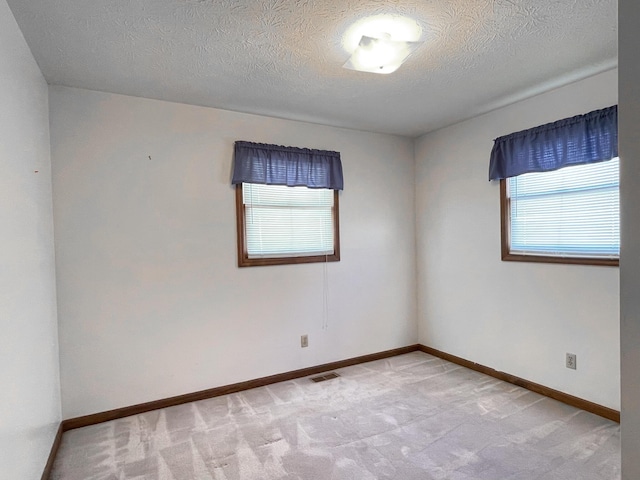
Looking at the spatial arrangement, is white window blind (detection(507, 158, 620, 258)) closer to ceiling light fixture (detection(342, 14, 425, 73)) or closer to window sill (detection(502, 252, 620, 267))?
window sill (detection(502, 252, 620, 267))

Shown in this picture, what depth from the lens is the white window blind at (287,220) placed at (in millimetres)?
3258

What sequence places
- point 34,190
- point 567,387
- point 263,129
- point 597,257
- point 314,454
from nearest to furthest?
point 34,190 → point 314,454 → point 597,257 → point 567,387 → point 263,129

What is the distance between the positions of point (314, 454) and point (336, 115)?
9.34ft

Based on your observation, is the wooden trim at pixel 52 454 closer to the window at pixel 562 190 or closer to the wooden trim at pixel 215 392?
the wooden trim at pixel 215 392

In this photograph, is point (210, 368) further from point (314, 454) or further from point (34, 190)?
point (34, 190)

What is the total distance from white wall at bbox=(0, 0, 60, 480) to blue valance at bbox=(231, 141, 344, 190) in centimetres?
144

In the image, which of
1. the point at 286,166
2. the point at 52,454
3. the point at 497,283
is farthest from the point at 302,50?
the point at 52,454

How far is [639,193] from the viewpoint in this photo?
0.84 metres

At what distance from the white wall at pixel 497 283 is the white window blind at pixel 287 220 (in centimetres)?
131

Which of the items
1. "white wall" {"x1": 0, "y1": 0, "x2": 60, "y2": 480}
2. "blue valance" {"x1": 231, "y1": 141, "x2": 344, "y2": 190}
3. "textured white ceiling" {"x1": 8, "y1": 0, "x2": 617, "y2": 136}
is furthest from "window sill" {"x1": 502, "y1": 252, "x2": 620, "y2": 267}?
"white wall" {"x1": 0, "y1": 0, "x2": 60, "y2": 480}

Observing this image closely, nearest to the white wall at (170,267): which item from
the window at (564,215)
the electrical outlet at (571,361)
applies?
the window at (564,215)

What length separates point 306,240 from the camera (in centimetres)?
353

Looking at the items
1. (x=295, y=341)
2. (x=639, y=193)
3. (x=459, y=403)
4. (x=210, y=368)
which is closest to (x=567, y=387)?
(x=459, y=403)

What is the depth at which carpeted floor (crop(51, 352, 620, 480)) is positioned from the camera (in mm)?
2031
